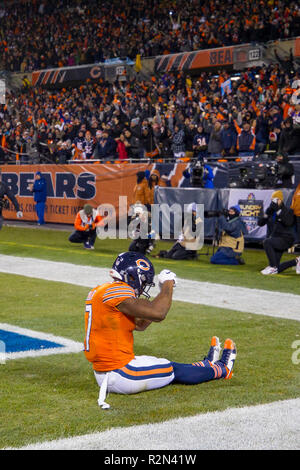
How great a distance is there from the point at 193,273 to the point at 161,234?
5.10m

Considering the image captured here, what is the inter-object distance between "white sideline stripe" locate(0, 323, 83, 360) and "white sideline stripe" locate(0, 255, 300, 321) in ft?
8.80

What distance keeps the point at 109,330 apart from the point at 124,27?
99.0 ft

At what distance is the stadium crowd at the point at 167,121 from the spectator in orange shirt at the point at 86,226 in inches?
131

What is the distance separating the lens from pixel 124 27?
109 ft

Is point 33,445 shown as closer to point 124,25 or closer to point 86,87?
point 86,87

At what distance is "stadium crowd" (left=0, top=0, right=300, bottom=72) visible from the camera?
1024 inches

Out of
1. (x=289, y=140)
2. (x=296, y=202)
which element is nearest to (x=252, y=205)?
(x=289, y=140)

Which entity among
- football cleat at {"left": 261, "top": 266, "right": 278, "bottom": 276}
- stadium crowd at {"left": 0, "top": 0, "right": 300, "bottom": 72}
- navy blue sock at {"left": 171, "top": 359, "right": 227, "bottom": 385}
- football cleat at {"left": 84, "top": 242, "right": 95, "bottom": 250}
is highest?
stadium crowd at {"left": 0, "top": 0, "right": 300, "bottom": 72}

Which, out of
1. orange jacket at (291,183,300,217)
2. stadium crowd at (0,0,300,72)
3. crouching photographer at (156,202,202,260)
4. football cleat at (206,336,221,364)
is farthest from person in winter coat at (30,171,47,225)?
football cleat at (206,336,221,364)

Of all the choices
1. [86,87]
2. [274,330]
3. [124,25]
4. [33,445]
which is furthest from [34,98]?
[33,445]

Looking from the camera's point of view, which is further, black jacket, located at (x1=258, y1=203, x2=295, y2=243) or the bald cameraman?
the bald cameraman

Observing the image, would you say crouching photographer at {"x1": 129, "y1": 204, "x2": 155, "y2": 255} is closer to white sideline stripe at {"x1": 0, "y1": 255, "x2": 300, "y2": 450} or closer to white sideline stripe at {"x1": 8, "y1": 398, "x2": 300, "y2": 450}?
white sideline stripe at {"x1": 0, "y1": 255, "x2": 300, "y2": 450}

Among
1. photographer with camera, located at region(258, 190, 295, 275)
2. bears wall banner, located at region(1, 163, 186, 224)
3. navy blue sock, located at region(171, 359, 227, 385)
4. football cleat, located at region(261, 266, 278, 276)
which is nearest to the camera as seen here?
navy blue sock, located at region(171, 359, 227, 385)

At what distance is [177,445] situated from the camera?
414 centimetres
